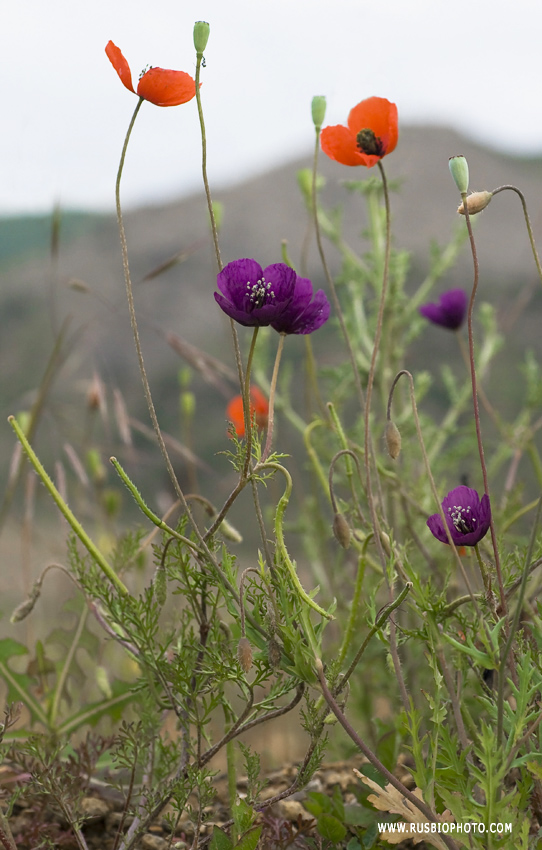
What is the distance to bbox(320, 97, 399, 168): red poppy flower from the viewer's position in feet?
3.05

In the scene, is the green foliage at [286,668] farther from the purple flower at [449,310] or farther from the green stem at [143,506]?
the purple flower at [449,310]

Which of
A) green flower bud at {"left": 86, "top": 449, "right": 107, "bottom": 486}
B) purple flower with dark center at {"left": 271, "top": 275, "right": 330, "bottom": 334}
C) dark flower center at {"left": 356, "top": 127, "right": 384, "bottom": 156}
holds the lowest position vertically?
green flower bud at {"left": 86, "top": 449, "right": 107, "bottom": 486}

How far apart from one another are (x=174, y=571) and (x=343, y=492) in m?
2.40

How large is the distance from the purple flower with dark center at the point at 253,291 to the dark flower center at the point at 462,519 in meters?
0.27

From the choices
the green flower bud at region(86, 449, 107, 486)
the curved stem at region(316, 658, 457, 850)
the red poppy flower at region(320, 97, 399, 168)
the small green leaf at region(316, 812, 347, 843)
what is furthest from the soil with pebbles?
the red poppy flower at region(320, 97, 399, 168)

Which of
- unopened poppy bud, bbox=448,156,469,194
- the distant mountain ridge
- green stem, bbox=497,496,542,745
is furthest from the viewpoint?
the distant mountain ridge

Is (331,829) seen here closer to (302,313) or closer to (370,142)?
(302,313)

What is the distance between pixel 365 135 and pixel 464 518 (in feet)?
1.44

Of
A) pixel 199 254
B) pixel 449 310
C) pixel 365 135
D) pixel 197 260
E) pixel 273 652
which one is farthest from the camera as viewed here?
pixel 199 254

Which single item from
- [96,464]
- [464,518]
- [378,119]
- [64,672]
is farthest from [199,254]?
[464,518]

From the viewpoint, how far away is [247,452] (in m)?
0.76

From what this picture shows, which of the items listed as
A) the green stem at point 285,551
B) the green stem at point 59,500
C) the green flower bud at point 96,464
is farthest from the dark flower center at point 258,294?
the green flower bud at point 96,464

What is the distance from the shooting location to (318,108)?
0.94 meters

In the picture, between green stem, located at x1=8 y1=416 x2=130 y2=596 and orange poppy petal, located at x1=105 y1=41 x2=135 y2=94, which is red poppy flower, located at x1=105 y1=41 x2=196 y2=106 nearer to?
orange poppy petal, located at x1=105 y1=41 x2=135 y2=94
